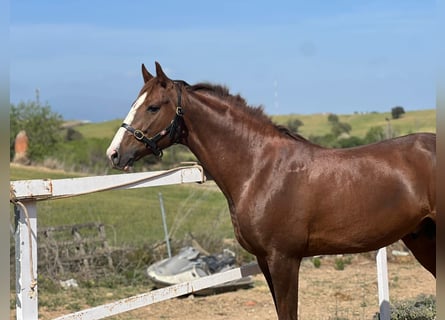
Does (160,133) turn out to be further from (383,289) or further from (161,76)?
(383,289)

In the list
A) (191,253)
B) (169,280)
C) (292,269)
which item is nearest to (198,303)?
(169,280)

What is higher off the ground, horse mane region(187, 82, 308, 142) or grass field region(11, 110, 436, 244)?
horse mane region(187, 82, 308, 142)

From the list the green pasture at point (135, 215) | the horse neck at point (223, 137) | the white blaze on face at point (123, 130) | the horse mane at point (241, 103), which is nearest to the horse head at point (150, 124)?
the white blaze on face at point (123, 130)

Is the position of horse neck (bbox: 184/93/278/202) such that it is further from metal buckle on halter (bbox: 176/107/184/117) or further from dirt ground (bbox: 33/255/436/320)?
dirt ground (bbox: 33/255/436/320)

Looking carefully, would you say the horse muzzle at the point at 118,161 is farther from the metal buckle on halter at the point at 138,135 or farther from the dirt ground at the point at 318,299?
the dirt ground at the point at 318,299

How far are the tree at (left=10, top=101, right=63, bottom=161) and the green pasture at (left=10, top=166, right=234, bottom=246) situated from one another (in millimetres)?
14064

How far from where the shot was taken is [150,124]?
3736mm

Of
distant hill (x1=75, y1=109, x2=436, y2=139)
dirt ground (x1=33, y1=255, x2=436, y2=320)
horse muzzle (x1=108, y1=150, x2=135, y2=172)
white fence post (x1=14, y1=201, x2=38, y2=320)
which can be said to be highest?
distant hill (x1=75, y1=109, x2=436, y2=139)

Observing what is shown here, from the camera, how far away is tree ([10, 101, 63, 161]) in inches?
1034

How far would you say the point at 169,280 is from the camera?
7.74 meters

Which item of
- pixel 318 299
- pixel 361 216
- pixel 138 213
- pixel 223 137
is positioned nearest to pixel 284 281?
pixel 361 216

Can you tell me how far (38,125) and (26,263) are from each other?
25750 millimetres

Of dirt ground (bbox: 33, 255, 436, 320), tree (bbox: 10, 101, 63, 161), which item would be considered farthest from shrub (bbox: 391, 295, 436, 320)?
tree (bbox: 10, 101, 63, 161)

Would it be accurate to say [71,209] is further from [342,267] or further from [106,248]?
[342,267]
